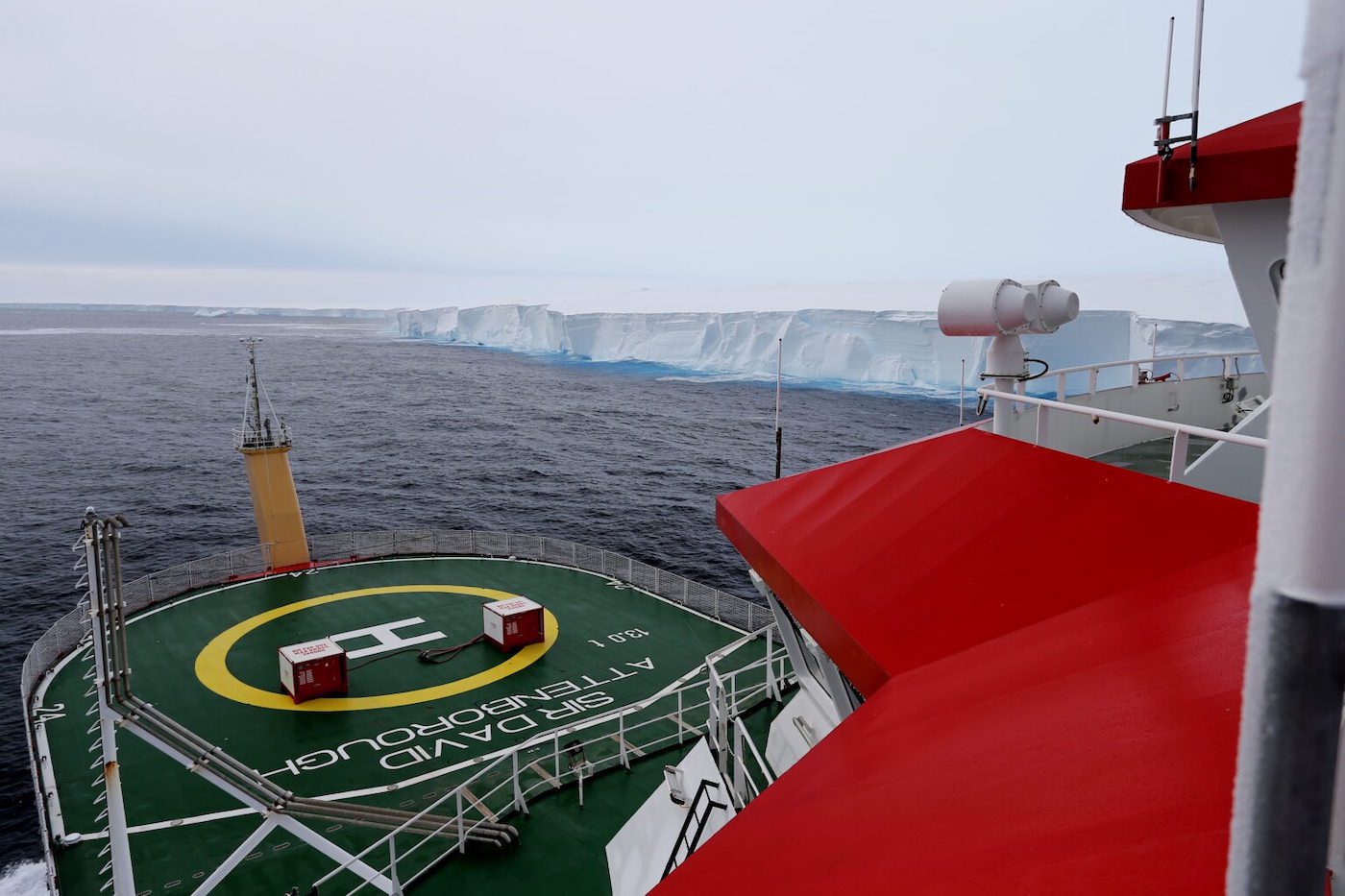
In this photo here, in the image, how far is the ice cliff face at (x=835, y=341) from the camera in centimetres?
7200

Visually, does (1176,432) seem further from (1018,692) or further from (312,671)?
(312,671)

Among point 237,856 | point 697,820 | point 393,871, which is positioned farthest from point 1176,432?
point 237,856

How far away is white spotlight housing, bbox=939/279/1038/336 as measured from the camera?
8.24 metres

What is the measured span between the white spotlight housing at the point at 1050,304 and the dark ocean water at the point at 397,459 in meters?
22.4

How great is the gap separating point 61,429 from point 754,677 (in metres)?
76.3

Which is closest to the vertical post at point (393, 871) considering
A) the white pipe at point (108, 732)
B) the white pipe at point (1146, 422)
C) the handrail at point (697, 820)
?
the white pipe at point (108, 732)

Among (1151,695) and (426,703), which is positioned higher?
(1151,695)

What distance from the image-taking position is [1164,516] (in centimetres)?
538

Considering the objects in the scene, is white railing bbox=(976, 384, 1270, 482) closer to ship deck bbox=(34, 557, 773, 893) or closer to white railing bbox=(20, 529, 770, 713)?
ship deck bbox=(34, 557, 773, 893)

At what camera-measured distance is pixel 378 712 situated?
60.8 ft

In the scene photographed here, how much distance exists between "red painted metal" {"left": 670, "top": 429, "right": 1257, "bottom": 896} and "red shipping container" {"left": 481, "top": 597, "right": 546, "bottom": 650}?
1500 cm

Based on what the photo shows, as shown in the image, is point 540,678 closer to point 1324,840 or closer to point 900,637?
point 900,637

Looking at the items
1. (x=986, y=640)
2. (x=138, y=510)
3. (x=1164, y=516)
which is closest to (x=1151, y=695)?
(x=986, y=640)

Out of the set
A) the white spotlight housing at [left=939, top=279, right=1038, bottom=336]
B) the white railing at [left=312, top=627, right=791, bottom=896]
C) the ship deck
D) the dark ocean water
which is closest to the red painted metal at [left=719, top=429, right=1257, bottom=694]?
the white spotlight housing at [left=939, top=279, right=1038, bottom=336]
